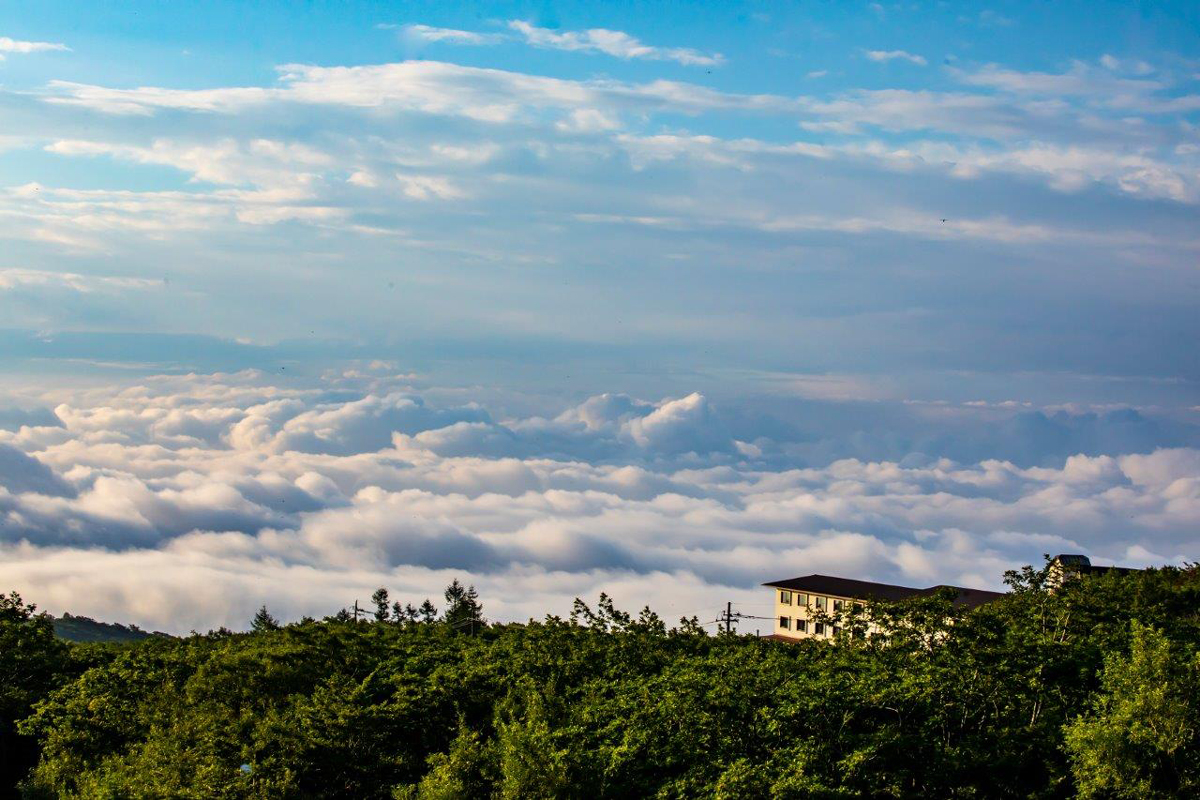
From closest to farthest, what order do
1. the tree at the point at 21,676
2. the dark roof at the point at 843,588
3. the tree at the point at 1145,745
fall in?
the tree at the point at 1145,745
the tree at the point at 21,676
the dark roof at the point at 843,588

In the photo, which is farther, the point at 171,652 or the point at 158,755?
the point at 171,652

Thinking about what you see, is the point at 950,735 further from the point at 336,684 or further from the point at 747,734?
the point at 336,684

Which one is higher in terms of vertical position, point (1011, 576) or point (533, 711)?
point (1011, 576)

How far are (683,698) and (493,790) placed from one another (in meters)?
6.24

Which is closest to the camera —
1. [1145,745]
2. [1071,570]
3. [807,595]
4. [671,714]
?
[1145,745]

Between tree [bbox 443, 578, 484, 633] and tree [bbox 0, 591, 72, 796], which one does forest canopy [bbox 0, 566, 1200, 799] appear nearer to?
tree [bbox 0, 591, 72, 796]

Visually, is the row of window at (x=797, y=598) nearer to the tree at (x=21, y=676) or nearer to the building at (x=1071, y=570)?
the building at (x=1071, y=570)

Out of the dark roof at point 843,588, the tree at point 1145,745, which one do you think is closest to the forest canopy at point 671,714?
the tree at point 1145,745

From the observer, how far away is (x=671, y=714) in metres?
35.7

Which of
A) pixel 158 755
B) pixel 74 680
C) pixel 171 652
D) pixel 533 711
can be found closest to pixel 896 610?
pixel 533 711

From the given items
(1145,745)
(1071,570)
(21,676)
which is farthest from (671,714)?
(1071,570)

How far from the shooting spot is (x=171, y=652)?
57219mm

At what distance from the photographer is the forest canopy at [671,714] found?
32938 mm

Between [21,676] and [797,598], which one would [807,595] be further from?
[21,676]
